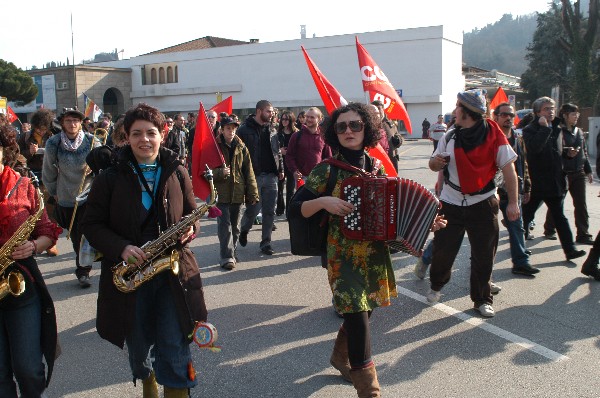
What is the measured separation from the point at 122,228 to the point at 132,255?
0.70ft

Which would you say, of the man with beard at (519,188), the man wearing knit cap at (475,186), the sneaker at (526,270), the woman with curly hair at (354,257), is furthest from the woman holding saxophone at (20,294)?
the sneaker at (526,270)

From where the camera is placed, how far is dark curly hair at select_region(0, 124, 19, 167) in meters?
3.04

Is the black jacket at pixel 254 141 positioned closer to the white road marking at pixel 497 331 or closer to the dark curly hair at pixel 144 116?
the white road marking at pixel 497 331

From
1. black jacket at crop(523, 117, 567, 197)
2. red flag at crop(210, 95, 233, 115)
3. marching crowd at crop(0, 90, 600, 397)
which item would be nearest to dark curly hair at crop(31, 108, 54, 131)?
marching crowd at crop(0, 90, 600, 397)

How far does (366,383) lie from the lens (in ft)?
10.7

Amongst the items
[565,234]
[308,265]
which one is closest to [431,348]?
[308,265]

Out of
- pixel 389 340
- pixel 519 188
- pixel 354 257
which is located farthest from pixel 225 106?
pixel 354 257

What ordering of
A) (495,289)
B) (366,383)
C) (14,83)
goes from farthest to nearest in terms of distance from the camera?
1. (14,83)
2. (495,289)
3. (366,383)

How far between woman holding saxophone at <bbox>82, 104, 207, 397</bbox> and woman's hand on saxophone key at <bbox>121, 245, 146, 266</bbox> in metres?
0.02

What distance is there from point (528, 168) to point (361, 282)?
4677mm

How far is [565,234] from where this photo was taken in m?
6.89

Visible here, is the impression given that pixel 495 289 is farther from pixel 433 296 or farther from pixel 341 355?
pixel 341 355

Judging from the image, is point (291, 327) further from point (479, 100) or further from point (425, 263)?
point (479, 100)

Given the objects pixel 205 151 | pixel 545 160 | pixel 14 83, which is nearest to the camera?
pixel 205 151
